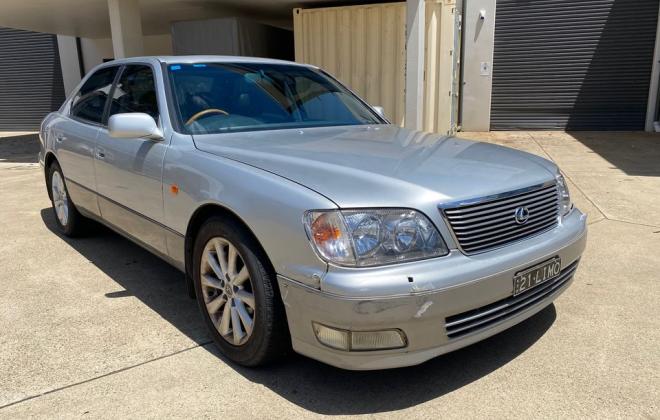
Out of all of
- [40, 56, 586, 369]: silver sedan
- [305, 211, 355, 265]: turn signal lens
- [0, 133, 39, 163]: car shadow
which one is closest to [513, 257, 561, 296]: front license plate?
[40, 56, 586, 369]: silver sedan

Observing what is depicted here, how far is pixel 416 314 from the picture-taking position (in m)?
2.25

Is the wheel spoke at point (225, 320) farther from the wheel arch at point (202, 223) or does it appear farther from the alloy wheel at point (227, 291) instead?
the wheel arch at point (202, 223)

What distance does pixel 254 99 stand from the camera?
3705 mm

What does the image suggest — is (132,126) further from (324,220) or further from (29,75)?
(29,75)

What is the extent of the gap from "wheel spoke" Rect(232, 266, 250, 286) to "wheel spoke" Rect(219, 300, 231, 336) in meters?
0.15

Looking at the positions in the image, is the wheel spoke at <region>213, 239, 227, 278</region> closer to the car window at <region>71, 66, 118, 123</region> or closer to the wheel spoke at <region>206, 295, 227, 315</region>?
the wheel spoke at <region>206, 295, 227, 315</region>

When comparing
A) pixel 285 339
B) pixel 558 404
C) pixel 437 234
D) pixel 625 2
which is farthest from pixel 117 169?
pixel 625 2

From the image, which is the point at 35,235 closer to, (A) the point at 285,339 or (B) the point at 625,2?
(A) the point at 285,339

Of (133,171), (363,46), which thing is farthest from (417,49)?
(133,171)

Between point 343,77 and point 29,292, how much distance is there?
256 inches

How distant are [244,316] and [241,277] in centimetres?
20

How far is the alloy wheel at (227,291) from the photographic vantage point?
273 centimetres

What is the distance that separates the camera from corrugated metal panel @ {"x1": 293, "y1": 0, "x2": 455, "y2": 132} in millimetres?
8805

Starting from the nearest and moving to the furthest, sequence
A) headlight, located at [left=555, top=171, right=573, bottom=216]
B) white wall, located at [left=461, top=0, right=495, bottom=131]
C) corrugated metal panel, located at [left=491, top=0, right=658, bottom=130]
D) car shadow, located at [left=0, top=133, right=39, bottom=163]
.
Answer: headlight, located at [left=555, top=171, right=573, bottom=216] → car shadow, located at [left=0, top=133, right=39, bottom=163] → corrugated metal panel, located at [left=491, top=0, right=658, bottom=130] → white wall, located at [left=461, top=0, right=495, bottom=131]
